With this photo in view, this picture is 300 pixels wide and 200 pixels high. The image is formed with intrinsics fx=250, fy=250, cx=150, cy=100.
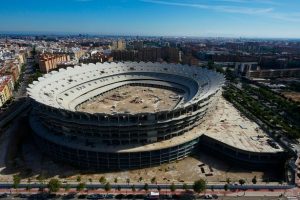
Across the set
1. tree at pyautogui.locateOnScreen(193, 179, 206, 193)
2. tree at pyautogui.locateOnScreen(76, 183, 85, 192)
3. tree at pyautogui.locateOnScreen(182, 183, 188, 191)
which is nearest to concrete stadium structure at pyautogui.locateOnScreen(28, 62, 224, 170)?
tree at pyautogui.locateOnScreen(76, 183, 85, 192)

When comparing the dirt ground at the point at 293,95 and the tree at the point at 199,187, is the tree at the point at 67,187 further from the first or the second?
the dirt ground at the point at 293,95

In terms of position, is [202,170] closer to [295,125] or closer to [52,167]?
[52,167]

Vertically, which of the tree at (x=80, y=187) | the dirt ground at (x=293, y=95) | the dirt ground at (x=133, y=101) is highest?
the dirt ground at (x=133, y=101)

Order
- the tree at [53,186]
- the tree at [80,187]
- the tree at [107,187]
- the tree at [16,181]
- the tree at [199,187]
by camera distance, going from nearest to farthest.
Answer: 1. the tree at [199,187]
2. the tree at [53,186]
3. the tree at [80,187]
4. the tree at [107,187]
5. the tree at [16,181]

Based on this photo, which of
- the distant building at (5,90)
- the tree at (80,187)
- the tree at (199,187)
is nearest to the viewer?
the tree at (199,187)

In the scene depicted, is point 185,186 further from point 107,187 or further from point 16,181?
point 16,181

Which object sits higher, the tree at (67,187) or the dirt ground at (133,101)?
the dirt ground at (133,101)

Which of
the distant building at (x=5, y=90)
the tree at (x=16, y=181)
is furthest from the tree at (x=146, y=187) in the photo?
the distant building at (x=5, y=90)

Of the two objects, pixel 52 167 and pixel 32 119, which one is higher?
pixel 32 119

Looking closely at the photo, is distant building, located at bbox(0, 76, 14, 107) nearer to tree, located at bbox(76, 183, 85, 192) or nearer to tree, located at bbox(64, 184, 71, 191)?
tree, located at bbox(64, 184, 71, 191)

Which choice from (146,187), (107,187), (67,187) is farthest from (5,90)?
(146,187)

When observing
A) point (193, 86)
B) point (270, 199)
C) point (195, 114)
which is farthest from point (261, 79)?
point (270, 199)
